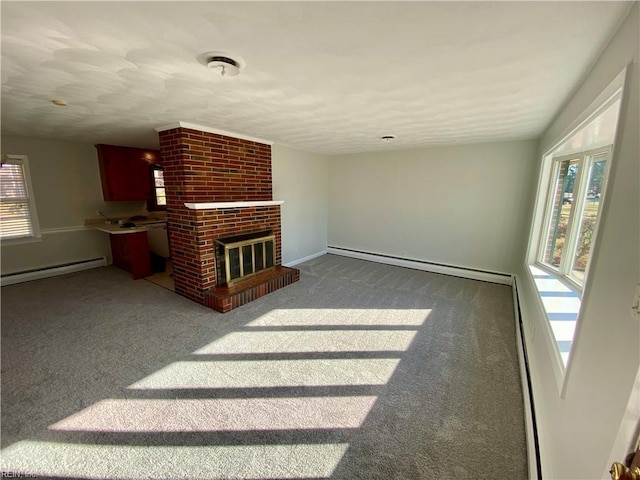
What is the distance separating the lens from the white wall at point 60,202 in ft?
13.1

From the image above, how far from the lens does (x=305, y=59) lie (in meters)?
1.47

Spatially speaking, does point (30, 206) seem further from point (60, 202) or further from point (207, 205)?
point (207, 205)

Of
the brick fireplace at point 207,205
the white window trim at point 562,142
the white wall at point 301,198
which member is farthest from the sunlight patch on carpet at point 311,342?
the white wall at point 301,198

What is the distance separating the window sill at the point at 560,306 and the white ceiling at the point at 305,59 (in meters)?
1.40

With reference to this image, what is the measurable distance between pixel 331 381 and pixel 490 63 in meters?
2.38

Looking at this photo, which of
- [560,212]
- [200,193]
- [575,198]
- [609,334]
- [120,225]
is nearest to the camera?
[609,334]

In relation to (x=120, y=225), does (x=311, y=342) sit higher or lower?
lower

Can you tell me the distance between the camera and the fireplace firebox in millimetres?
3436

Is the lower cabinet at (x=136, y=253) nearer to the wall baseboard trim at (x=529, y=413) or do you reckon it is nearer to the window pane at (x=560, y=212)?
the wall baseboard trim at (x=529, y=413)

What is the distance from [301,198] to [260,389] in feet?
12.3

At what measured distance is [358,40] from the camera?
1271 millimetres

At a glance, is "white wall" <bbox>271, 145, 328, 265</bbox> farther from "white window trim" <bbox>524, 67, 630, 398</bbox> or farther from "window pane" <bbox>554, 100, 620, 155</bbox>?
"window pane" <bbox>554, 100, 620, 155</bbox>

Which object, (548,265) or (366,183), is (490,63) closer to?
(548,265)

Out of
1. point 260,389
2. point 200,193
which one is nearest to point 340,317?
point 260,389
